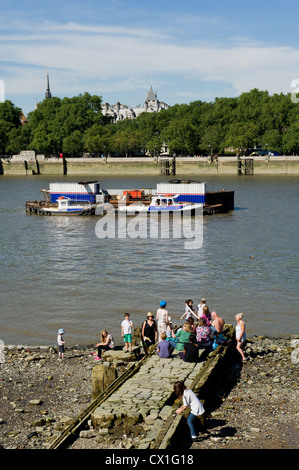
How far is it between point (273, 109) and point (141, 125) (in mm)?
44552

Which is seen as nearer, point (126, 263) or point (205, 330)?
point (205, 330)

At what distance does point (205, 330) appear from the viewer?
17.9 m

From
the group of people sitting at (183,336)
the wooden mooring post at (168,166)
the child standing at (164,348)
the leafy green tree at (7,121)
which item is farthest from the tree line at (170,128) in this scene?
the child standing at (164,348)

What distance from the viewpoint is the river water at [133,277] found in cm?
2517

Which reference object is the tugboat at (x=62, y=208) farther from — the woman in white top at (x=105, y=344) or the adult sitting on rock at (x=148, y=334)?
the adult sitting on rock at (x=148, y=334)

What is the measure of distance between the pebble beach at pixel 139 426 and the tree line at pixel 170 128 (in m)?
123

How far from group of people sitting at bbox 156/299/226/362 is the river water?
4436mm

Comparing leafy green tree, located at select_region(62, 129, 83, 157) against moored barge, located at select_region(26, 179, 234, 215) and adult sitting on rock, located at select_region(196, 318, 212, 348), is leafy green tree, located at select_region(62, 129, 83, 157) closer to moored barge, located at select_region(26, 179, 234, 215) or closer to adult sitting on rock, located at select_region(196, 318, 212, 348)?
moored barge, located at select_region(26, 179, 234, 215)

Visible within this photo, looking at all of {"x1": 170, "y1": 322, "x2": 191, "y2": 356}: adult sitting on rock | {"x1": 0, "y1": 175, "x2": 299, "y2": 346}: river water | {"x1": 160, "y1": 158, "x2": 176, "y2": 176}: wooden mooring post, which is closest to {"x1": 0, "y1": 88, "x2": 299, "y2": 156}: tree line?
{"x1": 160, "y1": 158, "x2": 176, "y2": 176}: wooden mooring post

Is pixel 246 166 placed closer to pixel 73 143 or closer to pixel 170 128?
pixel 170 128

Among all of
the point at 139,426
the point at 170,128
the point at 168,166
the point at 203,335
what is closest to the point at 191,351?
the point at 203,335

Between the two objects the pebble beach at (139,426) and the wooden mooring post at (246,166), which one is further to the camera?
the wooden mooring post at (246,166)
